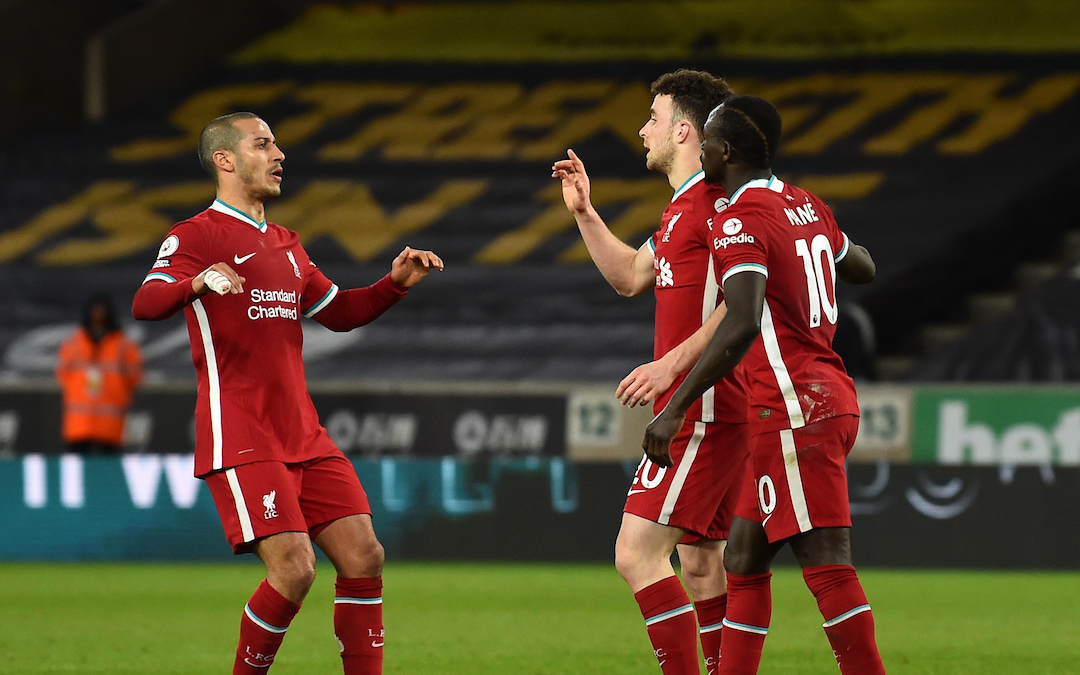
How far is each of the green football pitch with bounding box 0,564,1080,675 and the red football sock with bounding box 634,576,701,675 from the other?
1435mm

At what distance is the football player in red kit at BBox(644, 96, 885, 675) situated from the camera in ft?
14.0

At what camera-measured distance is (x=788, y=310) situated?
4391mm

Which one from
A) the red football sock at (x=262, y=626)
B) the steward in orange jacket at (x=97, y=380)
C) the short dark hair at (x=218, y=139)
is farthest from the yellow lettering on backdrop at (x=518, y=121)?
the red football sock at (x=262, y=626)

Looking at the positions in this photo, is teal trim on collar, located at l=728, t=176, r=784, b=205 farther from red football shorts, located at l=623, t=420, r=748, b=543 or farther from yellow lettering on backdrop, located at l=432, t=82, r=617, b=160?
yellow lettering on backdrop, located at l=432, t=82, r=617, b=160

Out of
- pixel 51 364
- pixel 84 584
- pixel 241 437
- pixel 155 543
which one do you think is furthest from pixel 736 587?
pixel 51 364

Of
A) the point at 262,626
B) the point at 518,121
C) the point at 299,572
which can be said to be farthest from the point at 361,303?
the point at 518,121

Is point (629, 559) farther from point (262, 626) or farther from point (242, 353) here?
point (242, 353)

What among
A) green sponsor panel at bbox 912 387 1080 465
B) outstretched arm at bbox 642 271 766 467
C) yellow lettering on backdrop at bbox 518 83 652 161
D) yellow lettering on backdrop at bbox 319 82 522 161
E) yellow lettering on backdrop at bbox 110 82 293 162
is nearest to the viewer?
outstretched arm at bbox 642 271 766 467

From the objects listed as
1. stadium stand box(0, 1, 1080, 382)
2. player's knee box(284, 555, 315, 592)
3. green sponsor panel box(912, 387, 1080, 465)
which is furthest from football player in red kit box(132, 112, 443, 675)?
stadium stand box(0, 1, 1080, 382)

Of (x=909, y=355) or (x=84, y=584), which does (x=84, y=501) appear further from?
(x=909, y=355)

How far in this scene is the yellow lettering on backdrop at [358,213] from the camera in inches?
683

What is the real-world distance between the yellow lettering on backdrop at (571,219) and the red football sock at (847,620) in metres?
12.0

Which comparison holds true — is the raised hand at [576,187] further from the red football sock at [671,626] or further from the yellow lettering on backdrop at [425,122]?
the yellow lettering on backdrop at [425,122]

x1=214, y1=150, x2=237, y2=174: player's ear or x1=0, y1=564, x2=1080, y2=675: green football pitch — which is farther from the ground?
x1=214, y1=150, x2=237, y2=174: player's ear
